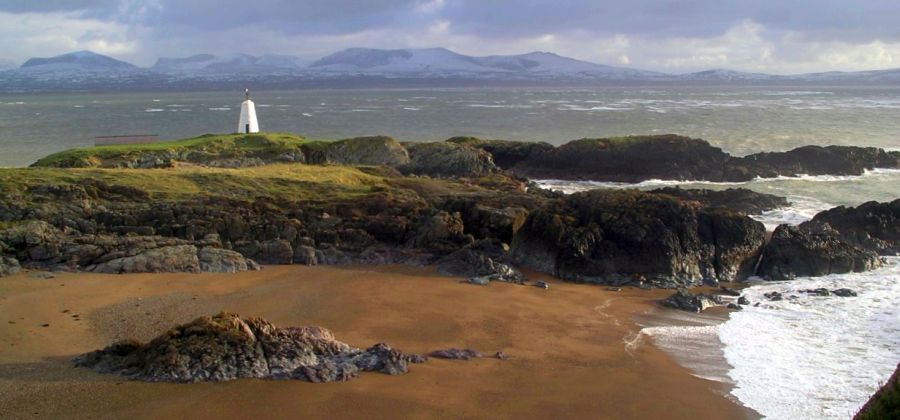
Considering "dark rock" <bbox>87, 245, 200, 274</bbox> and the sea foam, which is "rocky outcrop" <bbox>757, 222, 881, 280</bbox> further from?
"dark rock" <bbox>87, 245, 200, 274</bbox>

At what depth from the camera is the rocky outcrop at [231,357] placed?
1084 cm

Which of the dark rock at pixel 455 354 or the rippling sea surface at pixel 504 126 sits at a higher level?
the rippling sea surface at pixel 504 126

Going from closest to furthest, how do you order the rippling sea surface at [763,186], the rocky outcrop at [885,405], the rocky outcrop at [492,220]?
the rocky outcrop at [885,405], the rippling sea surface at [763,186], the rocky outcrop at [492,220]

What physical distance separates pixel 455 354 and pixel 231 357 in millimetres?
3559

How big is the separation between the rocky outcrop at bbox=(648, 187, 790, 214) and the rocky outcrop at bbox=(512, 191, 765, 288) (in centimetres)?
662

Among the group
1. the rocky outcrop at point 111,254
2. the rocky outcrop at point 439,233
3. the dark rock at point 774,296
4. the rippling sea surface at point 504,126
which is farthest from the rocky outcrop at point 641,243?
the rippling sea surface at point 504,126

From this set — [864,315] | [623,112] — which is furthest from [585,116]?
[864,315]

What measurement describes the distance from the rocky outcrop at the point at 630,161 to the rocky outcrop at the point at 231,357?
26024mm

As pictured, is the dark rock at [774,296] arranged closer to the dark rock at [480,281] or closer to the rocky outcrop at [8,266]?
the dark rock at [480,281]

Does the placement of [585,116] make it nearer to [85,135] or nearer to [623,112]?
[623,112]

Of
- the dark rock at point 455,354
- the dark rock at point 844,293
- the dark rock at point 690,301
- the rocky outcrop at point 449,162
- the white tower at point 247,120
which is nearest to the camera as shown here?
the dark rock at point 455,354

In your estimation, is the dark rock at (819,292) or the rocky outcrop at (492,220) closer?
the dark rock at (819,292)

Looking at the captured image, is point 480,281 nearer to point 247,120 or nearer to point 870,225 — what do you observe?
point 870,225

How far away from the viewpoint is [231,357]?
36.1 ft
